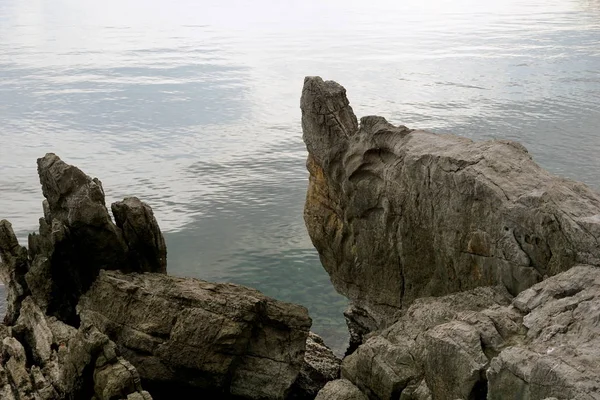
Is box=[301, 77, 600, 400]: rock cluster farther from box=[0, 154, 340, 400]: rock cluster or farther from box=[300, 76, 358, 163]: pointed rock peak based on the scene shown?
box=[0, 154, 340, 400]: rock cluster

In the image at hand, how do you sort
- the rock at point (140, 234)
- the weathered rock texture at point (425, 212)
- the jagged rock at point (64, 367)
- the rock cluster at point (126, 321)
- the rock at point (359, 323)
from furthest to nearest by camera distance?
the rock at point (140, 234)
the rock at point (359, 323)
the rock cluster at point (126, 321)
the jagged rock at point (64, 367)
the weathered rock texture at point (425, 212)

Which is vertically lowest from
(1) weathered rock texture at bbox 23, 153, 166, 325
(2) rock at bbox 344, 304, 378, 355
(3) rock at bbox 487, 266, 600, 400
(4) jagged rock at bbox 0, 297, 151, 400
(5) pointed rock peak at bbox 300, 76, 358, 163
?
(2) rock at bbox 344, 304, 378, 355

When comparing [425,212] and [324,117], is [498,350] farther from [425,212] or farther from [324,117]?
[324,117]

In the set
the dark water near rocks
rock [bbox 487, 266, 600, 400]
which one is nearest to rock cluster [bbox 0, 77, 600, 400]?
rock [bbox 487, 266, 600, 400]

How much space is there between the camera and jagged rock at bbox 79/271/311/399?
67.3 ft

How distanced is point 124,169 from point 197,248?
13647mm

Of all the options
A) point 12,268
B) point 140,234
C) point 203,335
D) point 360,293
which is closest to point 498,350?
point 203,335

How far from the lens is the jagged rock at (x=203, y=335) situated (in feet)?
67.3

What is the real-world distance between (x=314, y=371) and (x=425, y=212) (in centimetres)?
534

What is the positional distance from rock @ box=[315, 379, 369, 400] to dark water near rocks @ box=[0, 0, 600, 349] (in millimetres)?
10646

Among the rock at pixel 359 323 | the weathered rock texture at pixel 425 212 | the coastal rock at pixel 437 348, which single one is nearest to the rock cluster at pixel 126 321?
the rock at pixel 359 323

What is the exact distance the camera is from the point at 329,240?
24.4 metres

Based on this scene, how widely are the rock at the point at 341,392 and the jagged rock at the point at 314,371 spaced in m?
4.03

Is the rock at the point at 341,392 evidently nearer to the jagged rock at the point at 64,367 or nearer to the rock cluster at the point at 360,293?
the rock cluster at the point at 360,293
